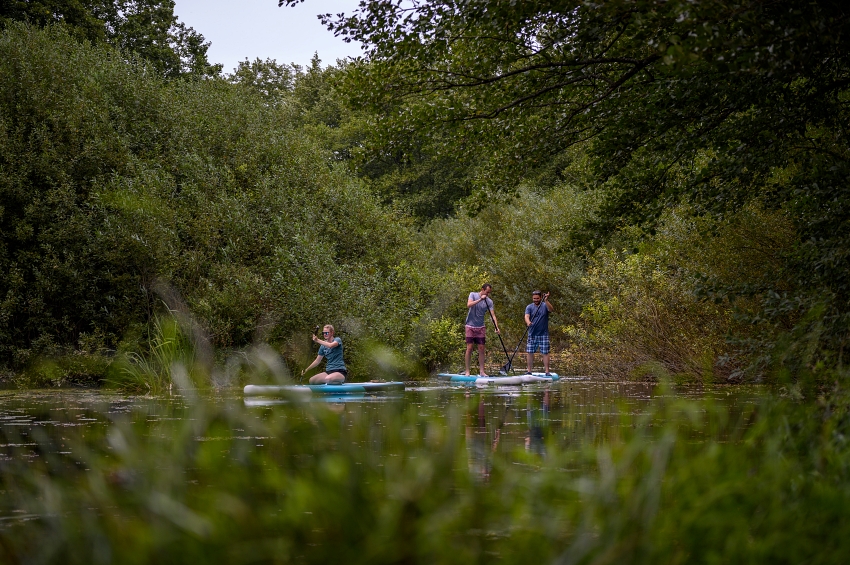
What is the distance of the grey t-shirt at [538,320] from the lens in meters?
22.7

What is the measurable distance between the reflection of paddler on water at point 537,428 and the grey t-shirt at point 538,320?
8091mm

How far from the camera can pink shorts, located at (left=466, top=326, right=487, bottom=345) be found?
21.7 metres

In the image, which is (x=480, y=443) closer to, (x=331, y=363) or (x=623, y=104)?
(x=623, y=104)

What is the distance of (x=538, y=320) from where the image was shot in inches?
902

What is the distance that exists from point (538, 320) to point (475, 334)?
6.34ft

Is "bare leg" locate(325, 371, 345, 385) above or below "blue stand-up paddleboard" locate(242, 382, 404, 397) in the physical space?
above

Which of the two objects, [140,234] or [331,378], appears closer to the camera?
[331,378]

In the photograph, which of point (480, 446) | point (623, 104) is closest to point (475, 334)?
point (623, 104)

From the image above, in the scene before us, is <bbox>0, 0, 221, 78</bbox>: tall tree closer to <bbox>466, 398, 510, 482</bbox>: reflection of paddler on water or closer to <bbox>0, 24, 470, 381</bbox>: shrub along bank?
<bbox>0, 24, 470, 381</bbox>: shrub along bank

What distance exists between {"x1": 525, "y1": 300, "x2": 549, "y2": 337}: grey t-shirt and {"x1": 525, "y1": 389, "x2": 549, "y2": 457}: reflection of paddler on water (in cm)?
809

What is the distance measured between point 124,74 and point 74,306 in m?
7.03

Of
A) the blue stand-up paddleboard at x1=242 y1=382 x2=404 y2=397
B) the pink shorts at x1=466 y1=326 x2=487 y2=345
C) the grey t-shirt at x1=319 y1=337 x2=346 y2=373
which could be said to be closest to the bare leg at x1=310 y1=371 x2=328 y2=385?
A: the grey t-shirt at x1=319 y1=337 x2=346 y2=373

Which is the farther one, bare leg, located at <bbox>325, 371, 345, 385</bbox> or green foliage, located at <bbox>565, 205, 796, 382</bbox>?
bare leg, located at <bbox>325, 371, 345, 385</bbox>

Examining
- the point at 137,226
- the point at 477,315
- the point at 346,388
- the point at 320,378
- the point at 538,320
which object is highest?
the point at 137,226
